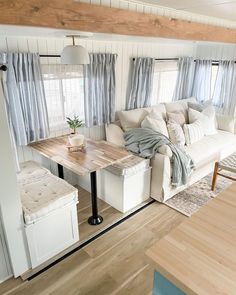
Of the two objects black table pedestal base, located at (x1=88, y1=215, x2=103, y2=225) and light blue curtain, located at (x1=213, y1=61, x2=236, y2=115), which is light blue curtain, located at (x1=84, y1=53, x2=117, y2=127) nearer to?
black table pedestal base, located at (x1=88, y1=215, x2=103, y2=225)

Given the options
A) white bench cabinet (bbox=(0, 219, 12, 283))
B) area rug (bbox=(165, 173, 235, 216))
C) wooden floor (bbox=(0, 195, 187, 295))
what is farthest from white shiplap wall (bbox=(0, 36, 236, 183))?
area rug (bbox=(165, 173, 235, 216))

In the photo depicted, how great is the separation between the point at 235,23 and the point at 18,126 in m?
3.25

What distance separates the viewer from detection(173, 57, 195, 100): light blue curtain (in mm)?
4586

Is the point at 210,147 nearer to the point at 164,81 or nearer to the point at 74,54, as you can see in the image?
the point at 164,81

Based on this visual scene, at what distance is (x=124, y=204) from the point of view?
286 centimetres

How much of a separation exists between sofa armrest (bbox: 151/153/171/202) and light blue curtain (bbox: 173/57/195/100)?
2.19m

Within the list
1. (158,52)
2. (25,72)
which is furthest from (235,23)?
(25,72)

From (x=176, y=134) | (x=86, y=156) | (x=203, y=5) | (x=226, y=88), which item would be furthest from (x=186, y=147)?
(x=203, y=5)

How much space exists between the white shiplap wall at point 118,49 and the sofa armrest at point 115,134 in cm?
18

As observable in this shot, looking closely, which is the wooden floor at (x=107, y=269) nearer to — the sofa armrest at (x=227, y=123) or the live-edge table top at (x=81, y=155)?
the live-edge table top at (x=81, y=155)

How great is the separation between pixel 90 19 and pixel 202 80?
12.5 feet

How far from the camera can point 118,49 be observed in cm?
347

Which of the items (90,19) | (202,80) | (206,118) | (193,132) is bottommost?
(193,132)

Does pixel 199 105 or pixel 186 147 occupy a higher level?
pixel 199 105
